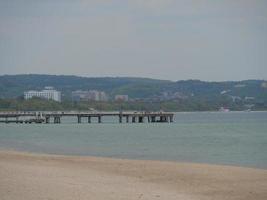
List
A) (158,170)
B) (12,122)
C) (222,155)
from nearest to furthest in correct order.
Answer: (158,170)
(222,155)
(12,122)

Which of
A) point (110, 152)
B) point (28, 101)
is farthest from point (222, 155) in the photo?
point (28, 101)

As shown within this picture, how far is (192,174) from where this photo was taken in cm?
2534

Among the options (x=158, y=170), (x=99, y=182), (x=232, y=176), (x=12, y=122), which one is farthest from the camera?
(x=12, y=122)

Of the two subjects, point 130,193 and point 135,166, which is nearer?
point 130,193

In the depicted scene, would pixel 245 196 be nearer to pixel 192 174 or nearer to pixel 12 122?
pixel 192 174

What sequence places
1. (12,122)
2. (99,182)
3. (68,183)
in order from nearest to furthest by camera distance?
(68,183) < (99,182) < (12,122)

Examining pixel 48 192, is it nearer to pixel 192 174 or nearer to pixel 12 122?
pixel 192 174

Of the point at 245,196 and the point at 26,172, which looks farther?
the point at 26,172

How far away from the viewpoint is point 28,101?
19125 centimetres

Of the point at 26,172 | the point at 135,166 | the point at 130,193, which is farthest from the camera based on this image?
the point at 135,166

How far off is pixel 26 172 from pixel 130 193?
206 inches

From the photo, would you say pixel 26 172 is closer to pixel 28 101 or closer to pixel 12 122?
pixel 12 122

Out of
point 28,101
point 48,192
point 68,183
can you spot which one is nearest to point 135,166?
point 68,183

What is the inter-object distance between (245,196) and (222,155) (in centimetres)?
2215
